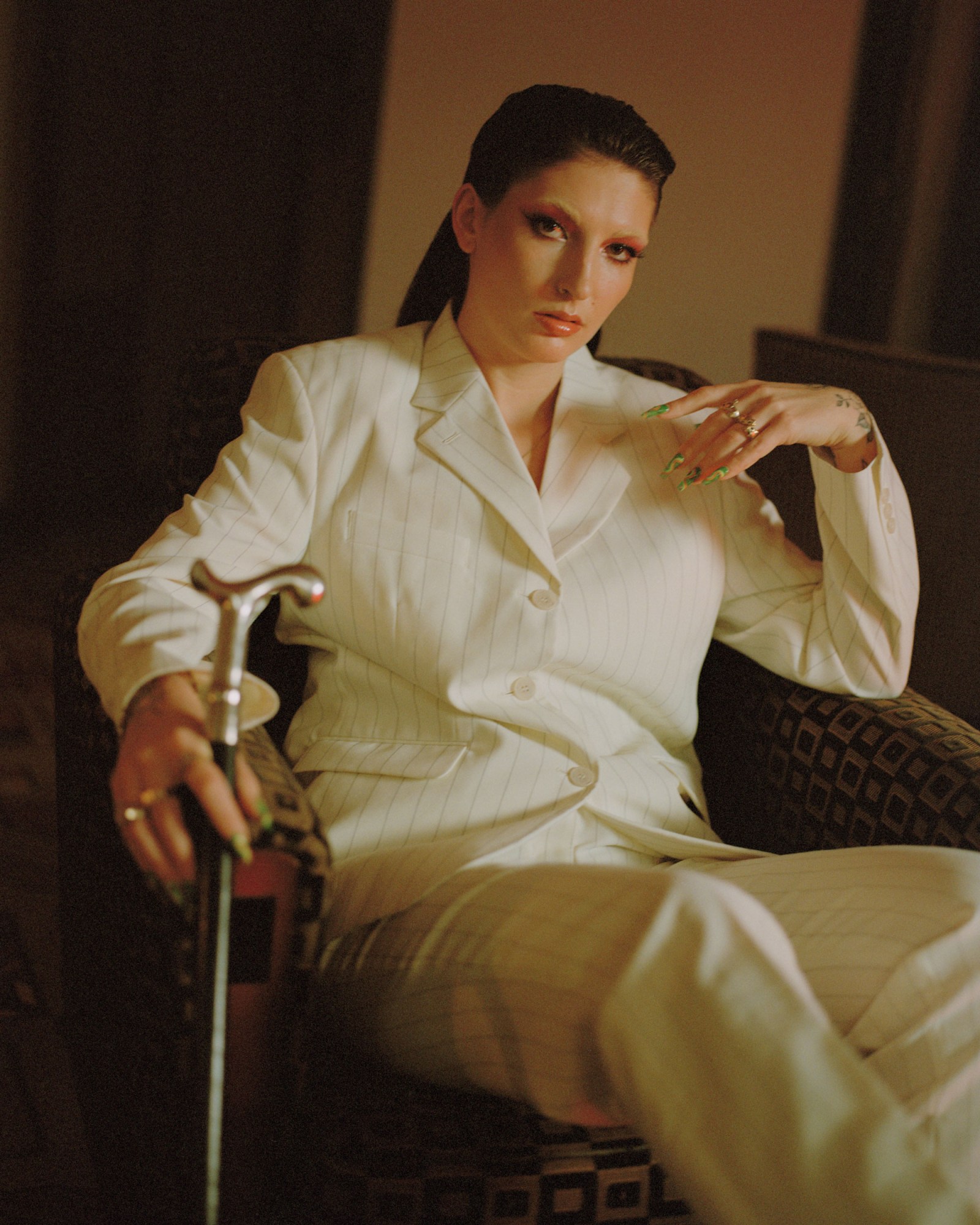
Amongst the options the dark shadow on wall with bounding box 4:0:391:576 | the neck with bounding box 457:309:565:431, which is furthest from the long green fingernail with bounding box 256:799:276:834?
the dark shadow on wall with bounding box 4:0:391:576

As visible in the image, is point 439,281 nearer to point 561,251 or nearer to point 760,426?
point 561,251

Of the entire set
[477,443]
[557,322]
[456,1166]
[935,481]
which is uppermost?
[557,322]

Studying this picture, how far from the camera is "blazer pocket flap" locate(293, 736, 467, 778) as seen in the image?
1.20 meters

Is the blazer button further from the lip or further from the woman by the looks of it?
the lip

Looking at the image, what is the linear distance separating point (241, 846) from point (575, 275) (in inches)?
28.2

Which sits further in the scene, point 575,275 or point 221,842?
point 575,275

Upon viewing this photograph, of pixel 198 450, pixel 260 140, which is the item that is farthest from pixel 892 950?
pixel 260 140

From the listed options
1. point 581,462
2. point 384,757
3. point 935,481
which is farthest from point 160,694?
point 935,481

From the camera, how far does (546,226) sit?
1270 mm

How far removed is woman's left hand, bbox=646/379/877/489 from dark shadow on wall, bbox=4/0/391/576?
2.51 metres

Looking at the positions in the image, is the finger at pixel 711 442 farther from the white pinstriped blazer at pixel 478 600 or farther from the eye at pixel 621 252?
the eye at pixel 621 252

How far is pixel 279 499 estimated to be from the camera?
1.21 m

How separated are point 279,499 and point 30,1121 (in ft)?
2.75

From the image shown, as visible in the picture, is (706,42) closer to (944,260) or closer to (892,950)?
(944,260)
